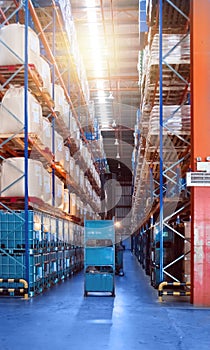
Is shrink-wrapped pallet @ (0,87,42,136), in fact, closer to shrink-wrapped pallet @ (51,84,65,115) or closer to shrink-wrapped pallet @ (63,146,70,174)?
shrink-wrapped pallet @ (51,84,65,115)

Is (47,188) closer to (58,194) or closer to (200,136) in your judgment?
(58,194)

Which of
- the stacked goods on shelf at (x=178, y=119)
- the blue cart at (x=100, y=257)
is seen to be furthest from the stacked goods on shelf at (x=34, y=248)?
the stacked goods on shelf at (x=178, y=119)

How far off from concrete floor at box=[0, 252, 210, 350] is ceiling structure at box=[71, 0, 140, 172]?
910 centimetres

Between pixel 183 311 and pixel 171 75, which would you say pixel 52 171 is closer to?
pixel 171 75

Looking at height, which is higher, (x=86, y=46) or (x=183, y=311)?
(x=86, y=46)

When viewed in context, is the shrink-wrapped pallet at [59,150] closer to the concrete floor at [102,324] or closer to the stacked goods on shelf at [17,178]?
the stacked goods on shelf at [17,178]

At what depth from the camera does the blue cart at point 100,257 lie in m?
9.77

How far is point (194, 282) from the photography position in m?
7.94

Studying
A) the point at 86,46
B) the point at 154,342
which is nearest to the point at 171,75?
the point at 154,342

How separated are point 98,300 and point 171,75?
4699 millimetres

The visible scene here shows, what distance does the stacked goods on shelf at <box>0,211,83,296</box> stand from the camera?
29.0 feet

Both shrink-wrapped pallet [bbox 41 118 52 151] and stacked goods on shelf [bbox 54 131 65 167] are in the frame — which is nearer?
shrink-wrapped pallet [bbox 41 118 52 151]

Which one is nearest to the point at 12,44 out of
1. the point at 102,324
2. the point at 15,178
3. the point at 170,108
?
the point at 15,178

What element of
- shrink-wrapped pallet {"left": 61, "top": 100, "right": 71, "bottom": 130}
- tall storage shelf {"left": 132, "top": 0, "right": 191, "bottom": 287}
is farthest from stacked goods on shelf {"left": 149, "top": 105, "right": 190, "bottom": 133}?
shrink-wrapped pallet {"left": 61, "top": 100, "right": 71, "bottom": 130}
